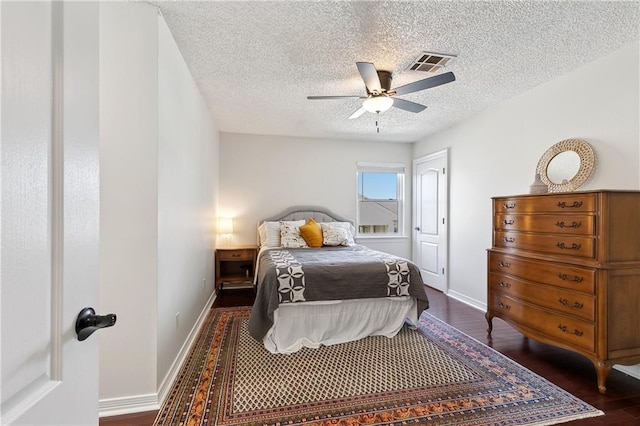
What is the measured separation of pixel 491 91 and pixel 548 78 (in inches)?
19.5

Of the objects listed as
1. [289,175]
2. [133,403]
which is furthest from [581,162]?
[133,403]

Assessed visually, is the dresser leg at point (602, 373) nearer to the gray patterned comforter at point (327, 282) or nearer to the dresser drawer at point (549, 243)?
the dresser drawer at point (549, 243)

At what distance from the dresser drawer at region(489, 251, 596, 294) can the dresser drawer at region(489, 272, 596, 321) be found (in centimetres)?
4

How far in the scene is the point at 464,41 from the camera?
7.45ft

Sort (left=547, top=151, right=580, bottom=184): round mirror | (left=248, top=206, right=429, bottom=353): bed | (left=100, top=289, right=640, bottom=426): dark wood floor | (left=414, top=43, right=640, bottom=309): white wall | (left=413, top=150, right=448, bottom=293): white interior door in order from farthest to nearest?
(left=413, top=150, right=448, bottom=293): white interior door, (left=547, top=151, right=580, bottom=184): round mirror, (left=248, top=206, right=429, bottom=353): bed, (left=414, top=43, right=640, bottom=309): white wall, (left=100, top=289, right=640, bottom=426): dark wood floor

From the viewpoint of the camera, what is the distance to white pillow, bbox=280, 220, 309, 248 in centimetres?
424

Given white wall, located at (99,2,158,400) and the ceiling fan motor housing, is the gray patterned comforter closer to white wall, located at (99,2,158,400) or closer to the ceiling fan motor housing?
white wall, located at (99,2,158,400)

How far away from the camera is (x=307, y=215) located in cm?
504

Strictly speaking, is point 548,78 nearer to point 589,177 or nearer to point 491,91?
point 491,91

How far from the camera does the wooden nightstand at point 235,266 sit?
436 centimetres

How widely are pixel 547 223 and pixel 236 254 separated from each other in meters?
3.77

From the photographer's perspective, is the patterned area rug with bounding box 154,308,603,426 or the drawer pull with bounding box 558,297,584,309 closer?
the patterned area rug with bounding box 154,308,603,426

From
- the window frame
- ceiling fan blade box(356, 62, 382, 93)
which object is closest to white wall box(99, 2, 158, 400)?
ceiling fan blade box(356, 62, 382, 93)

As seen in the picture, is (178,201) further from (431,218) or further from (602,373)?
(431,218)
